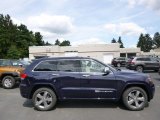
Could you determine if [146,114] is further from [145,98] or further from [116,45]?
[116,45]

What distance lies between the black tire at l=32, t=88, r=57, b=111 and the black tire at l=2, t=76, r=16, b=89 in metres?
6.70

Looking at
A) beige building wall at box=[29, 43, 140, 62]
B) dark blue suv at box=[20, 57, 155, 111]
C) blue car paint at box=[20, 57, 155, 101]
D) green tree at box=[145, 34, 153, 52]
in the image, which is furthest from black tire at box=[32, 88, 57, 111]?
green tree at box=[145, 34, 153, 52]

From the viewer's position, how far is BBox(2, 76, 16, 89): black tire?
16.1 meters

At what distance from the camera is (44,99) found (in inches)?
384

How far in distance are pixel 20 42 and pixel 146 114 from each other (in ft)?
301

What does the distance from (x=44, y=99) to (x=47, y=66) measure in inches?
41.9

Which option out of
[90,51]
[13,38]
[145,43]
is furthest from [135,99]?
[145,43]

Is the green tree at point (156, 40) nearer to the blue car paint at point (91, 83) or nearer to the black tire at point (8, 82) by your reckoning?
the black tire at point (8, 82)

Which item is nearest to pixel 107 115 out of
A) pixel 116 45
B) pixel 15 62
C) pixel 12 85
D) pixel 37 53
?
pixel 12 85

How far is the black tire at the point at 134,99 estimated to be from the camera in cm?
958

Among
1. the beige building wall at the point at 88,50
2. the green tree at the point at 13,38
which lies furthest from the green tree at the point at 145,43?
the beige building wall at the point at 88,50

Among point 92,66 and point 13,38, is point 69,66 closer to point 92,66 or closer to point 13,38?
point 92,66

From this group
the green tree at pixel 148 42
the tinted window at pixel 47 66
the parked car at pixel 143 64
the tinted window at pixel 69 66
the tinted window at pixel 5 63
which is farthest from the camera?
the green tree at pixel 148 42

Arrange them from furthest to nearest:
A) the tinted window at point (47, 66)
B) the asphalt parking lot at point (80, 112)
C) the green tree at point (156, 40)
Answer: the green tree at point (156, 40)
the tinted window at point (47, 66)
the asphalt parking lot at point (80, 112)
